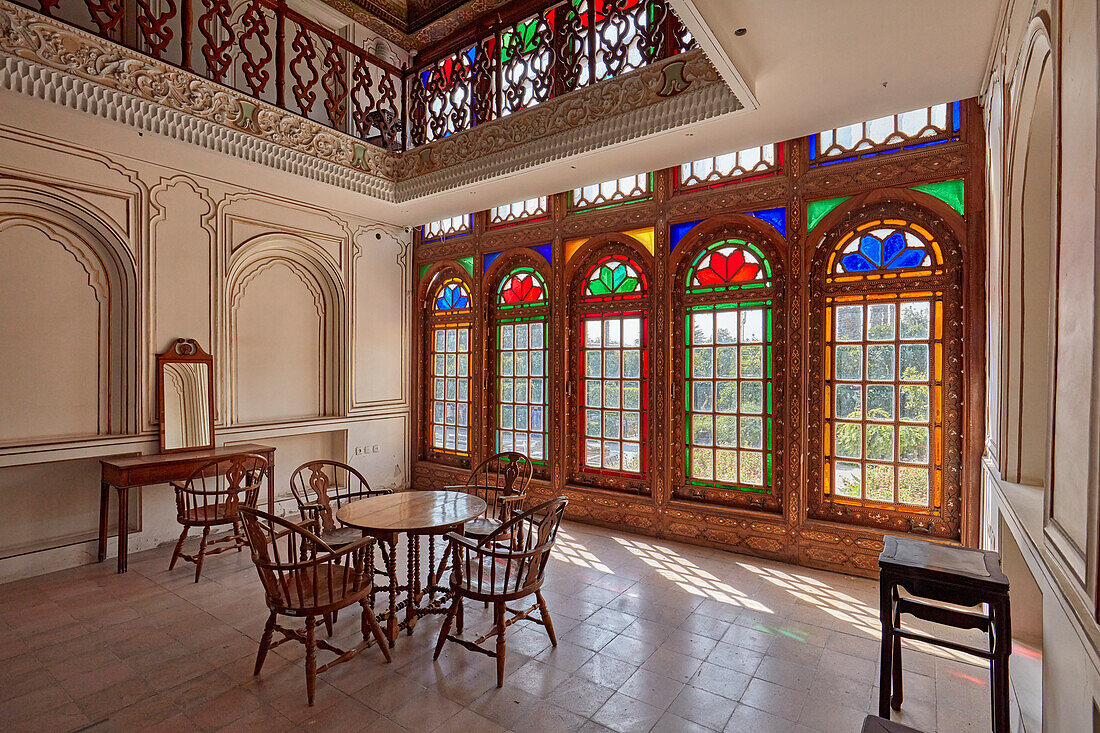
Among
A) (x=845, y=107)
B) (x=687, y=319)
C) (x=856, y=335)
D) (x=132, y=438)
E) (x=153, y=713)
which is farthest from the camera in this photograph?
(x=687, y=319)

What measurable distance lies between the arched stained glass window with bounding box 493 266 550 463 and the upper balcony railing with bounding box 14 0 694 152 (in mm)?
1982

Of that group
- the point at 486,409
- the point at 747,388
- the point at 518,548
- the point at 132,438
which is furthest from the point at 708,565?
the point at 132,438

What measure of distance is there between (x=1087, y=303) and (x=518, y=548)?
2.86 meters

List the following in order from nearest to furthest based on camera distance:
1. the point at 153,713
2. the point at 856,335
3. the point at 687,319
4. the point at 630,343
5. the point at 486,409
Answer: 1. the point at 153,713
2. the point at 856,335
3. the point at 687,319
4. the point at 630,343
5. the point at 486,409

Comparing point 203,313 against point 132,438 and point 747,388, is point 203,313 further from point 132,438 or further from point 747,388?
point 747,388

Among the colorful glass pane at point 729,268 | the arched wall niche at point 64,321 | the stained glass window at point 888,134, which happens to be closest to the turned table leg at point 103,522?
the arched wall niche at point 64,321

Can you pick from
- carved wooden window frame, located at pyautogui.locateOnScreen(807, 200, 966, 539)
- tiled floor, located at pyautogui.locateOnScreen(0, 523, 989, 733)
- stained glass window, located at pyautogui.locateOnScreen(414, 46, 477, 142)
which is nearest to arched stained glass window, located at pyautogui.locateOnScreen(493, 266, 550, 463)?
stained glass window, located at pyautogui.locateOnScreen(414, 46, 477, 142)

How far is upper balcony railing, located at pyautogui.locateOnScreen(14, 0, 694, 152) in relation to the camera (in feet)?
13.8

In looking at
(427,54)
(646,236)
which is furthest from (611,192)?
(427,54)

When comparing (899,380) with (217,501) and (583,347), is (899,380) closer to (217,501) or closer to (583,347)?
(583,347)

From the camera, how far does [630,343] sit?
5812 millimetres

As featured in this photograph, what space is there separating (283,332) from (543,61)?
4.15 metres

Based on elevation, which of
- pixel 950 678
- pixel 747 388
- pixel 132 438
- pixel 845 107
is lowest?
pixel 950 678

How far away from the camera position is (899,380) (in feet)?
14.3
